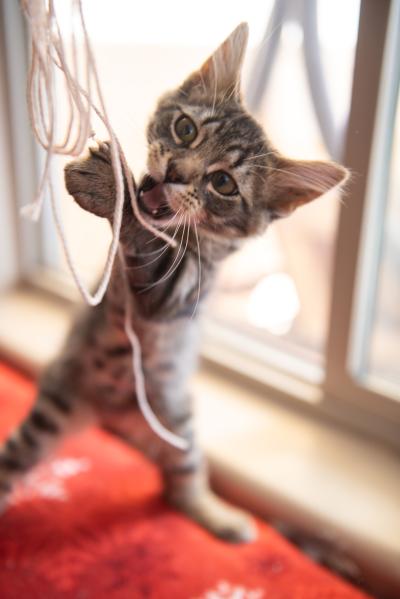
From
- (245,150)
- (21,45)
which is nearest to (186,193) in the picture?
(245,150)

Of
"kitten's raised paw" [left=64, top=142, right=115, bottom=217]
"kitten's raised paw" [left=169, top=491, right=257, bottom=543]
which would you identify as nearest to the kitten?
"kitten's raised paw" [left=64, top=142, right=115, bottom=217]

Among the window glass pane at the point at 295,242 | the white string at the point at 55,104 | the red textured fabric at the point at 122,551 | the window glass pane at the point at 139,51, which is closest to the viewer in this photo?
the white string at the point at 55,104

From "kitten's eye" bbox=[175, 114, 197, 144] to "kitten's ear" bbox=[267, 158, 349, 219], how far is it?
93mm

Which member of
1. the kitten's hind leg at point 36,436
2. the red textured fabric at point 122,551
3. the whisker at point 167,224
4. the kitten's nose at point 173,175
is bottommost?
the red textured fabric at point 122,551

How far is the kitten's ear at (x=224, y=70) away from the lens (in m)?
0.57

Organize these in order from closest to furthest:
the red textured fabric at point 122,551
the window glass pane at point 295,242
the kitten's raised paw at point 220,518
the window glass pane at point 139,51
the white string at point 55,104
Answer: the white string at point 55,104 → the window glass pane at point 139,51 → the window glass pane at point 295,242 → the red textured fabric at point 122,551 → the kitten's raised paw at point 220,518

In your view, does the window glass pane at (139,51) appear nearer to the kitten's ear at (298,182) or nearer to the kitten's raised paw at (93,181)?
the kitten's raised paw at (93,181)

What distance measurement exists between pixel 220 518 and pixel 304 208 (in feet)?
1.77

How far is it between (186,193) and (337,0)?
0.91ft

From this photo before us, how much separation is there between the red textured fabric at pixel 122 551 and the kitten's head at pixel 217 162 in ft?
1.80

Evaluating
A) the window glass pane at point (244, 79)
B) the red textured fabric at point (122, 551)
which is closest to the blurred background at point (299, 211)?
the window glass pane at point (244, 79)

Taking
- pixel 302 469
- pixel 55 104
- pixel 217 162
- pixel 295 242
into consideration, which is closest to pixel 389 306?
pixel 295 242

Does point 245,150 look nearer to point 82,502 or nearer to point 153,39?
point 153,39

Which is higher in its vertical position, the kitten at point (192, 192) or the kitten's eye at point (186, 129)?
the kitten's eye at point (186, 129)
